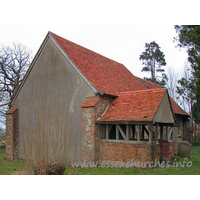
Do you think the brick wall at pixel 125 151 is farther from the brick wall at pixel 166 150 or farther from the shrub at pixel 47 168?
the shrub at pixel 47 168

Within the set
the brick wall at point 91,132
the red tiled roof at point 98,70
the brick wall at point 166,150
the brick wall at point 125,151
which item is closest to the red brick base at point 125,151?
the brick wall at point 125,151

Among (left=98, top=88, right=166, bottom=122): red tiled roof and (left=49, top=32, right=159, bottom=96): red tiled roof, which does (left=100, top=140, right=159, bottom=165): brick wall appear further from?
(left=49, top=32, right=159, bottom=96): red tiled roof

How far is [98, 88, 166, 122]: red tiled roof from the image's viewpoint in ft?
39.8

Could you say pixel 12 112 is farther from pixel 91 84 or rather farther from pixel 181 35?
pixel 181 35

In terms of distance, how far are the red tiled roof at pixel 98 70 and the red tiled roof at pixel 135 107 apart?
1.04 meters

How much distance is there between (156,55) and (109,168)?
32134 millimetres

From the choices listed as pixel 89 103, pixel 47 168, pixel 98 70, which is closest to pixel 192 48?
pixel 98 70

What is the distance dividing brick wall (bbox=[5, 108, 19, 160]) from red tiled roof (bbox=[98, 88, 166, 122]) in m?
8.67

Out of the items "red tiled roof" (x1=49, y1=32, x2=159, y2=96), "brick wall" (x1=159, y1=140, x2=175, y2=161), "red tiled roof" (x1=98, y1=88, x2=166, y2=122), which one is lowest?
"brick wall" (x1=159, y1=140, x2=175, y2=161)

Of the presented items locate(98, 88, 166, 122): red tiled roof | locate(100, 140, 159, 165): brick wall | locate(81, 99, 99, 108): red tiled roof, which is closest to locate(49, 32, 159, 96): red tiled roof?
locate(81, 99, 99, 108): red tiled roof

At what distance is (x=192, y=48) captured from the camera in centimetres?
1714

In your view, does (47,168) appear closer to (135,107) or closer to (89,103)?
(89,103)

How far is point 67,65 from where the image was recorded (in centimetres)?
1533

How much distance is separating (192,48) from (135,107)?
7.81 meters
